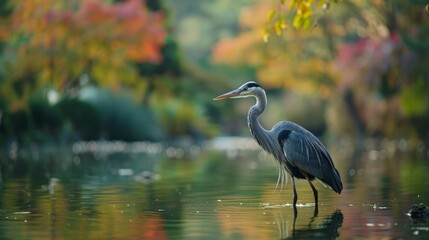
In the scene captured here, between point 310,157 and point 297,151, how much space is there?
0.65 feet

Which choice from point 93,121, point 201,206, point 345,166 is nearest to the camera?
point 201,206

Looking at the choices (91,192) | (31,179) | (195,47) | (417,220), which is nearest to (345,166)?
(31,179)

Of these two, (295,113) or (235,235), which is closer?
(235,235)

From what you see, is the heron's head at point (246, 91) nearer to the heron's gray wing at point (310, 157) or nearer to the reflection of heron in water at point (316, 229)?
the heron's gray wing at point (310, 157)

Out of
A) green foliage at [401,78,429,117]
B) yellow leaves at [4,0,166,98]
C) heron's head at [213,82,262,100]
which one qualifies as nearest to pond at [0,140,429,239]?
heron's head at [213,82,262,100]

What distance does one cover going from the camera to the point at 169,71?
53.4m

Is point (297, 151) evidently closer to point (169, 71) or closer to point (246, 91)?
point (246, 91)

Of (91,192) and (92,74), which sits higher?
(92,74)

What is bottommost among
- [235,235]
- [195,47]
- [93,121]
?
[235,235]

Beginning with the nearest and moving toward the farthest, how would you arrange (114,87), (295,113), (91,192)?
(91,192), (114,87), (295,113)

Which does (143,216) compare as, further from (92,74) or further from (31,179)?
(92,74)

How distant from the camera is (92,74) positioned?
156 ft

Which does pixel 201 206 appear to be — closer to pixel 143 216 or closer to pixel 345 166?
pixel 143 216

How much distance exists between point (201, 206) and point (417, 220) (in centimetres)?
357
